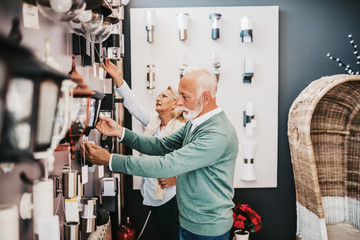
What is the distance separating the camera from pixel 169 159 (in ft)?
6.04

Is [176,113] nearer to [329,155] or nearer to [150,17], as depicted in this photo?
[150,17]

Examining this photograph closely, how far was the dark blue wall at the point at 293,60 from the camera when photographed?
3.78m

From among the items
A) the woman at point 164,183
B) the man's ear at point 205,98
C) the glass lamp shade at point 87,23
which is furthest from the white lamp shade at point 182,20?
the glass lamp shade at point 87,23

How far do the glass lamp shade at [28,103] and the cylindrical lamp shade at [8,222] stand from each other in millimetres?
202

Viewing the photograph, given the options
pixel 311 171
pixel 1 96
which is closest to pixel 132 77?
pixel 311 171

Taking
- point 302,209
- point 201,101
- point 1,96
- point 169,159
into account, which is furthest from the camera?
point 302,209

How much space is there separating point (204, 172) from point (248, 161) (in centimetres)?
175

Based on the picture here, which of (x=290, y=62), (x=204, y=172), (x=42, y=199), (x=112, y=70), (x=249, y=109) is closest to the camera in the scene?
(x=42, y=199)

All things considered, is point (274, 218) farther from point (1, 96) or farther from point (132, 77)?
point (1, 96)

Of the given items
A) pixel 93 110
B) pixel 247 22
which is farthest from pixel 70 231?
pixel 247 22

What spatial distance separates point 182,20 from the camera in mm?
3525

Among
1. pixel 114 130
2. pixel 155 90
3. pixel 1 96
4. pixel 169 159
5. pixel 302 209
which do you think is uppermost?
pixel 155 90

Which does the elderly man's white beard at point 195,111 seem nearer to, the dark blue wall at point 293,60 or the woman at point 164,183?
the woman at point 164,183

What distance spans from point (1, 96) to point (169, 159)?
115 centimetres
